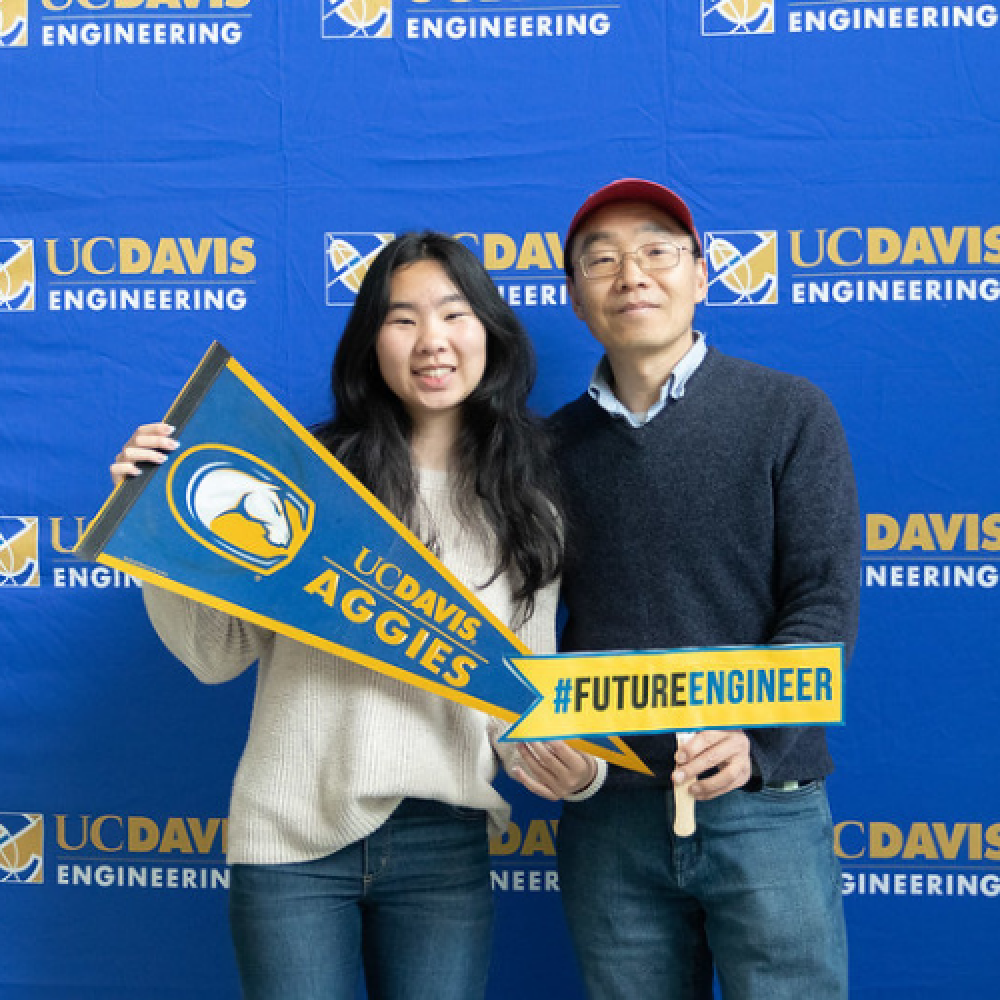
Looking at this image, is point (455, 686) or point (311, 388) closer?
point (455, 686)

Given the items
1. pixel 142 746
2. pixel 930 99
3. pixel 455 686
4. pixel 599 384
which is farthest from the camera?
pixel 142 746

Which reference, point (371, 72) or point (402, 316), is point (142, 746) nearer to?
point (402, 316)

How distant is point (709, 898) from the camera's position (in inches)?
45.8

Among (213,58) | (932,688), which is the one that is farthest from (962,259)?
(213,58)

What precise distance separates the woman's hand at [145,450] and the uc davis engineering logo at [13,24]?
3.37ft

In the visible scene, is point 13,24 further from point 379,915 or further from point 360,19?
point 379,915

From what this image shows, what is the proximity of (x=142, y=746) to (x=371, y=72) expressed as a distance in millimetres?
1231

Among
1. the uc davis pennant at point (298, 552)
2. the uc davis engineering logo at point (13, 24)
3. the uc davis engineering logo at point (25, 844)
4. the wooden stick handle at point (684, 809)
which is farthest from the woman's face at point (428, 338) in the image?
the uc davis engineering logo at point (25, 844)

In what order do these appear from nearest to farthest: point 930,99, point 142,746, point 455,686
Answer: point 455,686
point 930,99
point 142,746

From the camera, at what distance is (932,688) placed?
1668 millimetres

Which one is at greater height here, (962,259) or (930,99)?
(930,99)

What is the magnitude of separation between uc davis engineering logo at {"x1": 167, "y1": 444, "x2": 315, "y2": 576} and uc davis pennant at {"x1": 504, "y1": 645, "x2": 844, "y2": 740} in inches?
13.0

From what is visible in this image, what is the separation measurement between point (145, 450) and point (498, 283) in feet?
2.53

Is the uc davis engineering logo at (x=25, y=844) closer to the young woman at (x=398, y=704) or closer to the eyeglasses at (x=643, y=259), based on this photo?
the young woman at (x=398, y=704)
